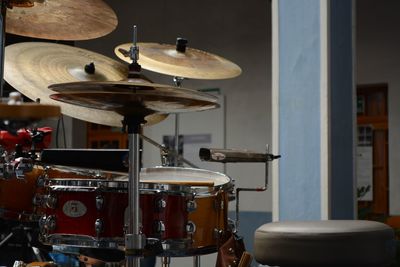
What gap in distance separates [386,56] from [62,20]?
4045 millimetres

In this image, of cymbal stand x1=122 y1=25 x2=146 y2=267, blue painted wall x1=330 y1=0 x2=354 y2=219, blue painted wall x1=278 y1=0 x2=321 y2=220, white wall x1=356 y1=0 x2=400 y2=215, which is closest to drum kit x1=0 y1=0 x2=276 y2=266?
cymbal stand x1=122 y1=25 x2=146 y2=267

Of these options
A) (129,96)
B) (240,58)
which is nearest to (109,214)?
(129,96)

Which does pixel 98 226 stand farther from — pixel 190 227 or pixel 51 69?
pixel 51 69

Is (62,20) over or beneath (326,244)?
over

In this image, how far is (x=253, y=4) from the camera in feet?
22.6

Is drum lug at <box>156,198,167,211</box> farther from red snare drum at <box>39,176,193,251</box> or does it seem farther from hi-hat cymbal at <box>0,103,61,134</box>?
hi-hat cymbal at <box>0,103,61,134</box>

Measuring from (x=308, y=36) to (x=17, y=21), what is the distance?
145 centimetres

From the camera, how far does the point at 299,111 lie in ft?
10.4

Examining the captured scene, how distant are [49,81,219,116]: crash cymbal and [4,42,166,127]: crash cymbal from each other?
0.82 metres

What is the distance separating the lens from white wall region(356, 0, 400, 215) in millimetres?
6070

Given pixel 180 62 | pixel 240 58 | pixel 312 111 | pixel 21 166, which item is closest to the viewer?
pixel 21 166

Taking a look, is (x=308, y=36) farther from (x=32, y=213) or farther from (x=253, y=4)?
(x=253, y=4)

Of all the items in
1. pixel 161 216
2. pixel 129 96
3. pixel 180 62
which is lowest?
pixel 161 216

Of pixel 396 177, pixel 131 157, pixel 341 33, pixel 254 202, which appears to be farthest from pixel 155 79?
pixel 131 157
